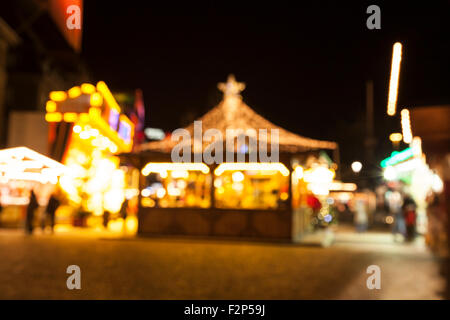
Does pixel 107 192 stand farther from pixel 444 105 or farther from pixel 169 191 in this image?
pixel 444 105

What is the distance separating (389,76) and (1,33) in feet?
77.1

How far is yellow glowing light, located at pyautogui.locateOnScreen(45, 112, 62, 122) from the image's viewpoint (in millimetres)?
1951

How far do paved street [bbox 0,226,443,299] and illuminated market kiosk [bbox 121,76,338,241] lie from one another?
2.97 metres

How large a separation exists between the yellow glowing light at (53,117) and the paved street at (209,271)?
14.3ft

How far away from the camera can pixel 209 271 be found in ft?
28.0

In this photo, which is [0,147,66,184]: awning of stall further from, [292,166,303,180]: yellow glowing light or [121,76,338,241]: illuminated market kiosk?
[292,166,303,180]: yellow glowing light

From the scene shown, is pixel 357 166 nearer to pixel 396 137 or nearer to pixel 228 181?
pixel 396 137

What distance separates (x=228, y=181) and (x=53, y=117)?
649 inches

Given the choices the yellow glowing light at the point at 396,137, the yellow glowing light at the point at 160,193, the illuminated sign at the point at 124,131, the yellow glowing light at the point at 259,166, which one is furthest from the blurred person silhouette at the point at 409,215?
the yellow glowing light at the point at 396,137

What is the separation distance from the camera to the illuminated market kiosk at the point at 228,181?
16.3 meters

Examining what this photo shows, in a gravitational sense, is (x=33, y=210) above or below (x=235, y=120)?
below

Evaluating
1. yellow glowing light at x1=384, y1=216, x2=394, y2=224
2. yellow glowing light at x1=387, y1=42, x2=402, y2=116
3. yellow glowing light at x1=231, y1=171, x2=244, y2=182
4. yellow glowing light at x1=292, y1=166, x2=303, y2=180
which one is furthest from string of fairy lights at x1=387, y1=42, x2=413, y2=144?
yellow glowing light at x1=384, y1=216, x2=394, y2=224

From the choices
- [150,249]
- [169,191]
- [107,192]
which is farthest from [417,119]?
[107,192]

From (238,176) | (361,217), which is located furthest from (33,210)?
(361,217)
